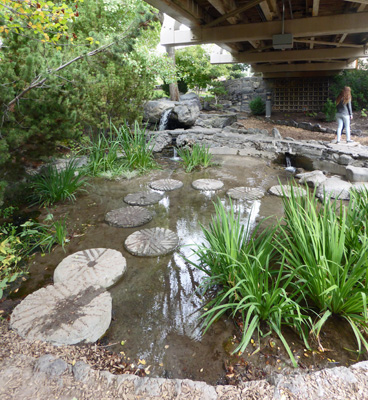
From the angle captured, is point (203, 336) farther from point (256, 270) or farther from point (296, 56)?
point (296, 56)

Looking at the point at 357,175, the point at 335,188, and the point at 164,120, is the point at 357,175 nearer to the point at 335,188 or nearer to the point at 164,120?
the point at 335,188

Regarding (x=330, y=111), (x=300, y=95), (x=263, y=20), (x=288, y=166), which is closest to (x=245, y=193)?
(x=288, y=166)

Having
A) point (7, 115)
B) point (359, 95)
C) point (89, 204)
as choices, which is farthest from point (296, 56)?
point (7, 115)

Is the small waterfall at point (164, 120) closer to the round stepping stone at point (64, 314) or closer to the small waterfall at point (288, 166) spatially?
the small waterfall at point (288, 166)

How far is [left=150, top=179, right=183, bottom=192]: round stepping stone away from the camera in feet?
13.6

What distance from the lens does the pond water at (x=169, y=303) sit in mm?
1490

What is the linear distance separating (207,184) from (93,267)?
95.9 inches

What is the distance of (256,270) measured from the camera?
1.72 metres

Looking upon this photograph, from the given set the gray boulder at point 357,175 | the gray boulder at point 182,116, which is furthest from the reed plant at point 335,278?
the gray boulder at point 182,116

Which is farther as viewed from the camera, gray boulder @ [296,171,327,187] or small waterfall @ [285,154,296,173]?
small waterfall @ [285,154,296,173]

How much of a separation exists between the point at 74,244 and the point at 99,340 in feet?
4.22

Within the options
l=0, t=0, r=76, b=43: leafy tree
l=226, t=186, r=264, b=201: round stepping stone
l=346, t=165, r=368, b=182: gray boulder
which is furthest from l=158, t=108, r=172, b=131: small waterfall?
l=0, t=0, r=76, b=43: leafy tree

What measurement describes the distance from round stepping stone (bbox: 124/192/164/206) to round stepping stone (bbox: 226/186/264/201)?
3.41 ft

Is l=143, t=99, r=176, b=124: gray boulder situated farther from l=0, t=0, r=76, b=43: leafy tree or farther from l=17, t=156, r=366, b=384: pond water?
l=0, t=0, r=76, b=43: leafy tree
